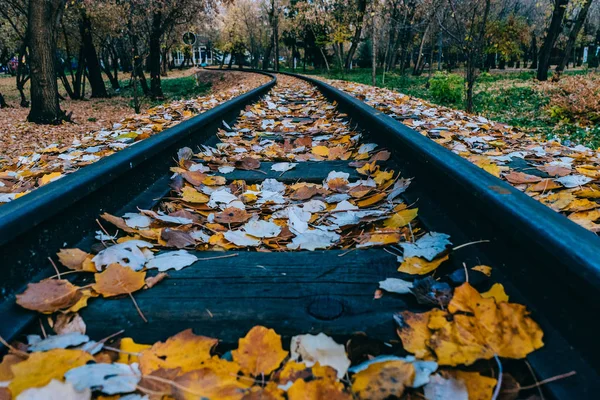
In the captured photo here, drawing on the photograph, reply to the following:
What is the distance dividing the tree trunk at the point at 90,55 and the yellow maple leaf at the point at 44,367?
19.3 metres

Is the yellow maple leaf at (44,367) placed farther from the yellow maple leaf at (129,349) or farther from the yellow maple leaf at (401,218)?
the yellow maple leaf at (401,218)

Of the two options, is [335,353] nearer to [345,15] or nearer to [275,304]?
[275,304]

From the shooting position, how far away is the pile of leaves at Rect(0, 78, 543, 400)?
93 cm

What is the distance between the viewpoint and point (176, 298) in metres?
1.30

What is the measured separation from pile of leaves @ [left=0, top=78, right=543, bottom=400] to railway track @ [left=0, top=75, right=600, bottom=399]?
19mm

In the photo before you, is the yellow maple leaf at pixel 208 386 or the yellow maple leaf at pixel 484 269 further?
the yellow maple leaf at pixel 484 269

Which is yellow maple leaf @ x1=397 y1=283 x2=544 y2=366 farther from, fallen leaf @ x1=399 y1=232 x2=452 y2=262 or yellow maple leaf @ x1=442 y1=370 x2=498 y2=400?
fallen leaf @ x1=399 y1=232 x2=452 y2=262

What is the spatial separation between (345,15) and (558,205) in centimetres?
2919

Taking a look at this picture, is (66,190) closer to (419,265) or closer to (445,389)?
(419,265)

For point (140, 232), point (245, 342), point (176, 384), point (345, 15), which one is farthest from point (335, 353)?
point (345, 15)

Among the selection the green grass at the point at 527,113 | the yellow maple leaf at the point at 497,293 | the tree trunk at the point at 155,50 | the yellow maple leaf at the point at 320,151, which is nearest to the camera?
the yellow maple leaf at the point at 497,293

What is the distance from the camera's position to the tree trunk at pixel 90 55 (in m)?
18.0

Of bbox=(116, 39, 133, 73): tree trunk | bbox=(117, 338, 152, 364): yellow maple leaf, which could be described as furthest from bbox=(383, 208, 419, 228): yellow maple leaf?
bbox=(116, 39, 133, 73): tree trunk

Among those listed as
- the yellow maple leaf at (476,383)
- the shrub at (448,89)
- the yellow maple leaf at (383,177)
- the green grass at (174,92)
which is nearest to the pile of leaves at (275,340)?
the yellow maple leaf at (476,383)
